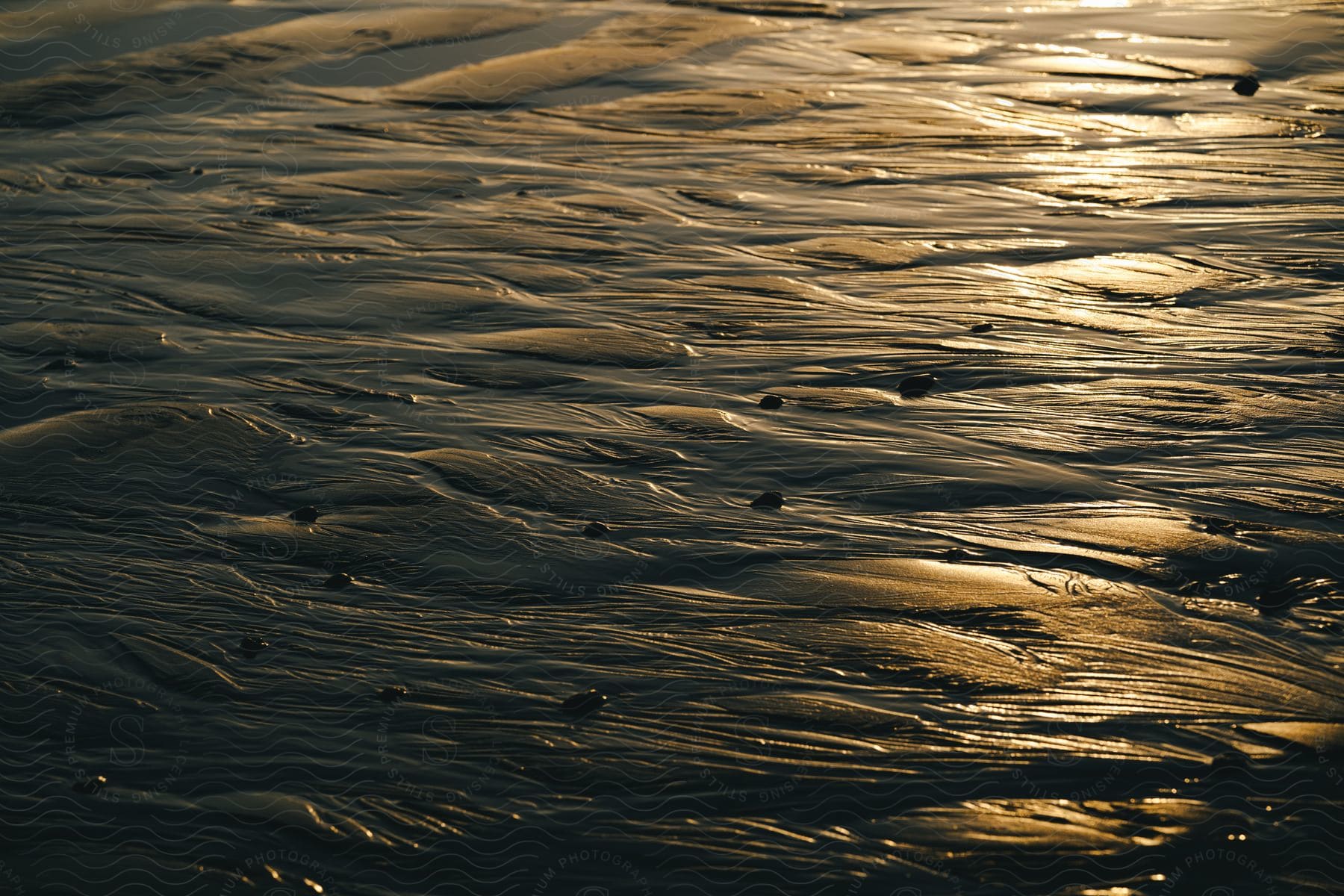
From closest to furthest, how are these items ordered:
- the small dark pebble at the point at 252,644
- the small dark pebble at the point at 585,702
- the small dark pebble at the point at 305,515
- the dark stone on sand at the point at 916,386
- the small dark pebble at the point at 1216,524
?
the small dark pebble at the point at 585,702
the small dark pebble at the point at 252,644
the small dark pebble at the point at 1216,524
the small dark pebble at the point at 305,515
the dark stone on sand at the point at 916,386

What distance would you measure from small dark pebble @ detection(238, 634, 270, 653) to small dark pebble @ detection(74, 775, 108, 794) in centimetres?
43

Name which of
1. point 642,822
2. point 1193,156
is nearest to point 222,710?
point 642,822

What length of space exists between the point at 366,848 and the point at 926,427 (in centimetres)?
200

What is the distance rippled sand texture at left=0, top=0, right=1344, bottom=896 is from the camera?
7.63 feet

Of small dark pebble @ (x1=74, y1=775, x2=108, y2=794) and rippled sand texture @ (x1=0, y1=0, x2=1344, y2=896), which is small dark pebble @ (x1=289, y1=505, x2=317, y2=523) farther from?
small dark pebble @ (x1=74, y1=775, x2=108, y2=794)

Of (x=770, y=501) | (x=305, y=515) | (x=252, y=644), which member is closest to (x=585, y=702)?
(x=252, y=644)

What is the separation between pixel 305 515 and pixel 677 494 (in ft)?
3.13

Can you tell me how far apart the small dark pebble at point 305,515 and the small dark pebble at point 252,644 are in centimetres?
48

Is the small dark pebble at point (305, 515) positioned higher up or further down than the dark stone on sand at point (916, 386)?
further down

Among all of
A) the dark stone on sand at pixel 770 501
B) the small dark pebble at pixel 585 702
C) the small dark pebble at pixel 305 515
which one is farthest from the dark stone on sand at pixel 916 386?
the small dark pebble at pixel 305 515

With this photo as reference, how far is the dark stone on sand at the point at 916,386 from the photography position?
3.82m

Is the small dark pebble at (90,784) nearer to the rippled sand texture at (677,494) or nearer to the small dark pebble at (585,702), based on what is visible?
the rippled sand texture at (677,494)

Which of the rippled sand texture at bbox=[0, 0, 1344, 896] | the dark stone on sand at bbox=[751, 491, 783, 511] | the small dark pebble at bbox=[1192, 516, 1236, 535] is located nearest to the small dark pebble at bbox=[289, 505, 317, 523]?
the rippled sand texture at bbox=[0, 0, 1344, 896]

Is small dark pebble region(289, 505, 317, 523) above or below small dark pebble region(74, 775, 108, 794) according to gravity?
above
